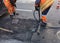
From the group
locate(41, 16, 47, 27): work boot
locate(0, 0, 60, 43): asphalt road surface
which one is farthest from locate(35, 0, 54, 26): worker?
locate(0, 0, 60, 43): asphalt road surface

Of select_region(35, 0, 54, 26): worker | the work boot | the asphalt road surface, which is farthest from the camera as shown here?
the work boot

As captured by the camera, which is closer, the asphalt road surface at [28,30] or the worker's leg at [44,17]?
the asphalt road surface at [28,30]

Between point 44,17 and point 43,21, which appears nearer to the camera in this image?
point 44,17

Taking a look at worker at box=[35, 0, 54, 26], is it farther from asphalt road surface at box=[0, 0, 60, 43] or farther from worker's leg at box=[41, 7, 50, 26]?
asphalt road surface at box=[0, 0, 60, 43]

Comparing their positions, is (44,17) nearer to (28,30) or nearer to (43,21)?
(43,21)

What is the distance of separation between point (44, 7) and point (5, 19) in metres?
1.99

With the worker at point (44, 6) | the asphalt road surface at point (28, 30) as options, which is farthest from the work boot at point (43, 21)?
the asphalt road surface at point (28, 30)

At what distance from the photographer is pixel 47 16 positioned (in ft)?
21.9

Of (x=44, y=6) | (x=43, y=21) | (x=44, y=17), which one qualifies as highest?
(x=44, y=6)

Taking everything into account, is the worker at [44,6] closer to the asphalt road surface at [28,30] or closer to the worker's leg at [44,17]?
the worker's leg at [44,17]

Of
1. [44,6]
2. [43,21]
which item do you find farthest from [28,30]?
[44,6]

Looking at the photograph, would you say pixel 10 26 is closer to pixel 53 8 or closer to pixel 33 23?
pixel 33 23

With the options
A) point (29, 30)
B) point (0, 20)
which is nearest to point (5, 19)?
point (0, 20)

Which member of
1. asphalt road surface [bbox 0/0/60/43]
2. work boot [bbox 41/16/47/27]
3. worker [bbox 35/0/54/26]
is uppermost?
worker [bbox 35/0/54/26]
